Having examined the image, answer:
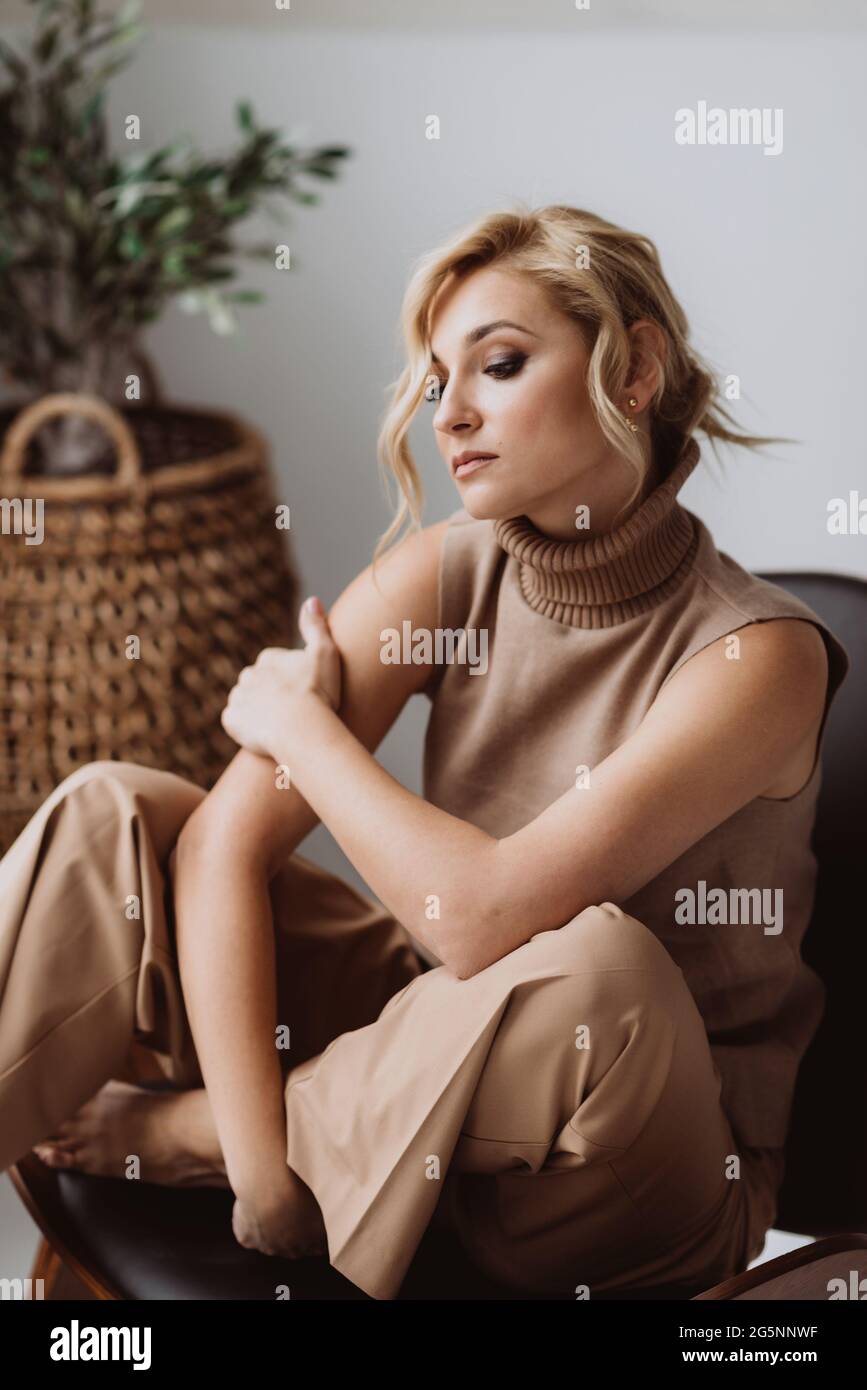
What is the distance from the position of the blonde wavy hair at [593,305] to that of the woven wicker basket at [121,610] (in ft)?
3.04

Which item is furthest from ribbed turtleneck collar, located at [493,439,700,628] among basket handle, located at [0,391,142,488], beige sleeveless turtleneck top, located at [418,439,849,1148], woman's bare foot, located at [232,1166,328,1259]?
basket handle, located at [0,391,142,488]

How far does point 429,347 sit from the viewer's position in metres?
0.99

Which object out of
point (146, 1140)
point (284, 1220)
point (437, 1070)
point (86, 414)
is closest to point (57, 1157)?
point (146, 1140)

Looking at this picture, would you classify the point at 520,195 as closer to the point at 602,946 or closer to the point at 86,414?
the point at 602,946

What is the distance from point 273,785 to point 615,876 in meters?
0.27

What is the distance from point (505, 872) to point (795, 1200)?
1.43ft

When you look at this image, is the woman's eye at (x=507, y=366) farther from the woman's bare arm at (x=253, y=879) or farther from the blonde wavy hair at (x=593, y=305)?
the woman's bare arm at (x=253, y=879)

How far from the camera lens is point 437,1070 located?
2.90 feet

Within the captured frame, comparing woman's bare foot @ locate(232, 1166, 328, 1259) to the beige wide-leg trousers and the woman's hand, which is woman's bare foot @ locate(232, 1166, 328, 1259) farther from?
the woman's hand

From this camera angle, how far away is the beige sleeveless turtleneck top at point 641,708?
39.0 inches

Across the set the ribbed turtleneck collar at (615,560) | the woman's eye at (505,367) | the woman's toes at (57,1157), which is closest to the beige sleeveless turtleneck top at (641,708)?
the ribbed turtleneck collar at (615,560)

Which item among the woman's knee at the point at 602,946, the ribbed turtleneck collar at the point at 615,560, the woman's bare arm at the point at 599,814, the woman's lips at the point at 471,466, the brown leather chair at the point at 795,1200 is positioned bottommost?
the brown leather chair at the point at 795,1200

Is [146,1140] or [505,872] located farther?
[146,1140]

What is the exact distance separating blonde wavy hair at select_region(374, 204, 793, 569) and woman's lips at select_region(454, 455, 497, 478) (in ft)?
0.16
